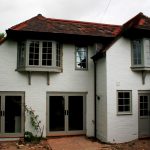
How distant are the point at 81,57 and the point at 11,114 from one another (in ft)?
17.7

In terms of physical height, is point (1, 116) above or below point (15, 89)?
below

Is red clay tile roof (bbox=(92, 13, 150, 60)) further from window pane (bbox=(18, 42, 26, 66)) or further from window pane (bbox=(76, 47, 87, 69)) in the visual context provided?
window pane (bbox=(18, 42, 26, 66))

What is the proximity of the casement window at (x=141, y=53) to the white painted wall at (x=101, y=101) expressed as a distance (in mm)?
1802

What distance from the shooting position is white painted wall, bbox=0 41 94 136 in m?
13.8

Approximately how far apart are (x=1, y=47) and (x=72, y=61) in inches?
166

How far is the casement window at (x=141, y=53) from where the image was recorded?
13359 mm

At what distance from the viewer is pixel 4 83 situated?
44.8ft

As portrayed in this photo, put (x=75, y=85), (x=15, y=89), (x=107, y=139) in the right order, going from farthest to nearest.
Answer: (x=75, y=85) → (x=15, y=89) → (x=107, y=139)

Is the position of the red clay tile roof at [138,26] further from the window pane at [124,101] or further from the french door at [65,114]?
the french door at [65,114]

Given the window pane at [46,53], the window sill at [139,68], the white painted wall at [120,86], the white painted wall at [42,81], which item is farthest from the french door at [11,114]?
the window sill at [139,68]

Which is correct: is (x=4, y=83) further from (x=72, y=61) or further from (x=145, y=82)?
(x=145, y=82)

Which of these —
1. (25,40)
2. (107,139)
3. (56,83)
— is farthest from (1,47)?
(107,139)

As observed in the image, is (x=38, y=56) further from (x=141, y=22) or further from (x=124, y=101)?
(x=141, y=22)

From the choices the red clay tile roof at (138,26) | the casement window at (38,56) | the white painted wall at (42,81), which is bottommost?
the white painted wall at (42,81)
